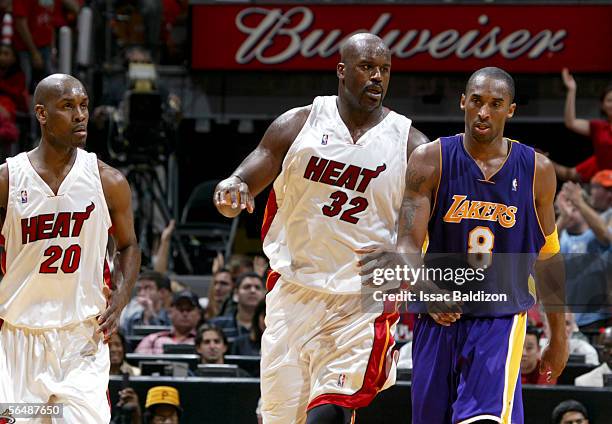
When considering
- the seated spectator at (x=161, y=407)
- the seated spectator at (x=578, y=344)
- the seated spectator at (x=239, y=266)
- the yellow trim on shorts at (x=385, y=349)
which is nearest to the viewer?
the yellow trim on shorts at (x=385, y=349)

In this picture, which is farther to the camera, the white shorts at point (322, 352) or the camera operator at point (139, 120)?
the camera operator at point (139, 120)

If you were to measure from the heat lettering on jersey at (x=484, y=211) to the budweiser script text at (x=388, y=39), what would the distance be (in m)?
7.58

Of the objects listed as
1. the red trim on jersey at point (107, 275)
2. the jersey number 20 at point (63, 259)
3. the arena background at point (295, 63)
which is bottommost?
the red trim on jersey at point (107, 275)

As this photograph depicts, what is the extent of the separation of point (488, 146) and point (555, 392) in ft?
8.13

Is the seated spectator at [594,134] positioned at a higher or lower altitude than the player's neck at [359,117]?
higher

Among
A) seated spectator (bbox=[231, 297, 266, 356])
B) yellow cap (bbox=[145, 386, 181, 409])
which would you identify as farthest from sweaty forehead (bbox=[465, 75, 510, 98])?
seated spectator (bbox=[231, 297, 266, 356])

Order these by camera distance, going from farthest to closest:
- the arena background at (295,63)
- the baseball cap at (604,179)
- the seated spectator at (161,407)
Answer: the arena background at (295,63), the baseball cap at (604,179), the seated spectator at (161,407)

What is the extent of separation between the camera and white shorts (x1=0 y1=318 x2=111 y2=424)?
5.58 meters

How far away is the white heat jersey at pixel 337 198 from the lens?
5789 millimetres

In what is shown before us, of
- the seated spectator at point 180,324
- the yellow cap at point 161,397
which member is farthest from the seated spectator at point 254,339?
the yellow cap at point 161,397

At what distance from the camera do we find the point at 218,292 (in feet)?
33.9

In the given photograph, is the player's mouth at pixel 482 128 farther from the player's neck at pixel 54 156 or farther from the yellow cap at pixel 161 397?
the yellow cap at pixel 161 397

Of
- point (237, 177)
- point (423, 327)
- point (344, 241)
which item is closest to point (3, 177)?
point (237, 177)

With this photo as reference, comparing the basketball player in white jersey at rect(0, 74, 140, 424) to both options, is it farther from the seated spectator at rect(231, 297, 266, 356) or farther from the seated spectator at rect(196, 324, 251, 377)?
the seated spectator at rect(231, 297, 266, 356)
